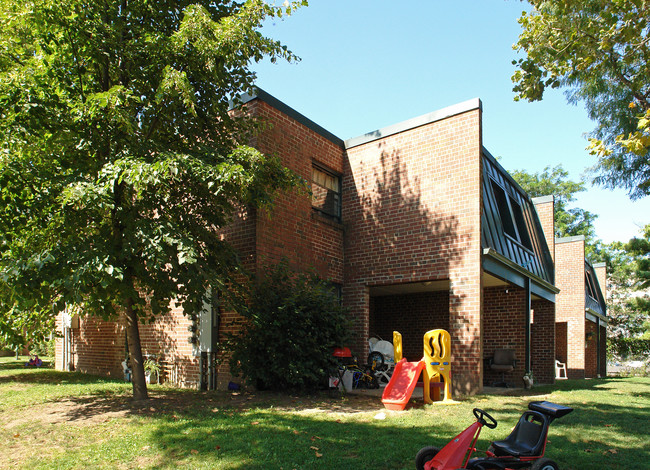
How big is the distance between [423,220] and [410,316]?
16.2 ft

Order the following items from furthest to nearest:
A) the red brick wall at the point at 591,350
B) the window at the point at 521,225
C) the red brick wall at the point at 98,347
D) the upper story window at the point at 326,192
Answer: the red brick wall at the point at 591,350, the window at the point at 521,225, the red brick wall at the point at 98,347, the upper story window at the point at 326,192

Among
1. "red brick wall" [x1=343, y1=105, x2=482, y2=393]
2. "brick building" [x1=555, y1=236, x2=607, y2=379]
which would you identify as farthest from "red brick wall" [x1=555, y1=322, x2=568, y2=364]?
"red brick wall" [x1=343, y1=105, x2=482, y2=393]

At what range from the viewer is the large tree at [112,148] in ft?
21.2

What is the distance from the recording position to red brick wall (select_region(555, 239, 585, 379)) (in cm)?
2086

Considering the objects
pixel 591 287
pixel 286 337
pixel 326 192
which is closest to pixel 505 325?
pixel 326 192

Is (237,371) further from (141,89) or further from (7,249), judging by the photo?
(141,89)

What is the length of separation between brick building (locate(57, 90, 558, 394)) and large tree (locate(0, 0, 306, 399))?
2.13 metres

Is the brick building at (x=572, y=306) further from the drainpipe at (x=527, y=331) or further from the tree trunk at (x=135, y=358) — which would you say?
the tree trunk at (x=135, y=358)

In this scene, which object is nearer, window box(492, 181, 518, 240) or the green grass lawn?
the green grass lawn

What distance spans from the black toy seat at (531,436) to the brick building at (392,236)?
17.3 ft

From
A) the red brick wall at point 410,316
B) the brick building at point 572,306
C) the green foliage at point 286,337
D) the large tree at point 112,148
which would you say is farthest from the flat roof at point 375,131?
the brick building at point 572,306

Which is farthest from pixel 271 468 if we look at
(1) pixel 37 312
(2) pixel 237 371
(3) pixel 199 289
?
(1) pixel 37 312

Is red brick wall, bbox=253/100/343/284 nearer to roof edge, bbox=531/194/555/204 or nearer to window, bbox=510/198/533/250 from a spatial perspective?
window, bbox=510/198/533/250

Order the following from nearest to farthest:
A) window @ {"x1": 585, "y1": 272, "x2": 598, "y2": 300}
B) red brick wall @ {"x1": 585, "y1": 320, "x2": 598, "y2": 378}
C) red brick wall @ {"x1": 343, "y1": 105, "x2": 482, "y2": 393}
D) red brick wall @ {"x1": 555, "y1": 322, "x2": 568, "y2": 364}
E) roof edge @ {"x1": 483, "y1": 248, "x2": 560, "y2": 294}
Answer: red brick wall @ {"x1": 343, "y1": 105, "x2": 482, "y2": 393}, roof edge @ {"x1": 483, "y1": 248, "x2": 560, "y2": 294}, red brick wall @ {"x1": 555, "y1": 322, "x2": 568, "y2": 364}, red brick wall @ {"x1": 585, "y1": 320, "x2": 598, "y2": 378}, window @ {"x1": 585, "y1": 272, "x2": 598, "y2": 300}
